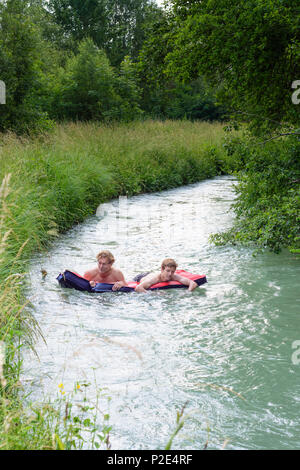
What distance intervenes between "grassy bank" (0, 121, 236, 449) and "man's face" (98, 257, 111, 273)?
81cm

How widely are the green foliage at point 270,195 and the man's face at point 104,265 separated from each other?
2116mm

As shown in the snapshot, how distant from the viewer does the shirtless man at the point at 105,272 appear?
8109mm

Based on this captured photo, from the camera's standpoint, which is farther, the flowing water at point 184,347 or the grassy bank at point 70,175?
the grassy bank at point 70,175

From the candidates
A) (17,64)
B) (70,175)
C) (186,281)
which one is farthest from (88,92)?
(186,281)

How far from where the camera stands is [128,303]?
294 inches

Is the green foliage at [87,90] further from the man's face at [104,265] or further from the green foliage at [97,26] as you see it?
the man's face at [104,265]

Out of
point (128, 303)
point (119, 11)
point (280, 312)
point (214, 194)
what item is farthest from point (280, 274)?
point (119, 11)

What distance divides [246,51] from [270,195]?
8.18ft

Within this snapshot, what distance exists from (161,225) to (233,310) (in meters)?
5.96

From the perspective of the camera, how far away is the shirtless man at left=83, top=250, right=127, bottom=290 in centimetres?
811

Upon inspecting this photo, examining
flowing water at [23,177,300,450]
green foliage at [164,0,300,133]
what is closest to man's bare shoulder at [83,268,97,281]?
flowing water at [23,177,300,450]

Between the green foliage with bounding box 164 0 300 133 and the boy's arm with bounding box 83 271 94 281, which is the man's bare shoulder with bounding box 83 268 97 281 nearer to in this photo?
the boy's arm with bounding box 83 271 94 281

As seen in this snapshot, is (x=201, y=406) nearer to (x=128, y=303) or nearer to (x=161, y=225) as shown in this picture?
(x=128, y=303)

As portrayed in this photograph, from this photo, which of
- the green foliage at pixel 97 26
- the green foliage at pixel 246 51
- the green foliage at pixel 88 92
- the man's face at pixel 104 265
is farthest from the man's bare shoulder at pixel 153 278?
the green foliage at pixel 97 26
